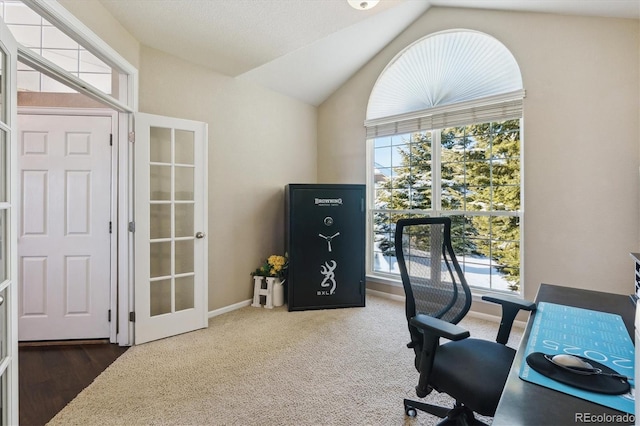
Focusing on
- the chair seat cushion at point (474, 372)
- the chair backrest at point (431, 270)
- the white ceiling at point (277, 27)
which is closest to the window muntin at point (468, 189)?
the white ceiling at point (277, 27)

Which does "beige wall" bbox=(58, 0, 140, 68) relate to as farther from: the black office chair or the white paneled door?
the black office chair

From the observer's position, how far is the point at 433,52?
11.8 ft

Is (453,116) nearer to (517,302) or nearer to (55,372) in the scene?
(517,302)

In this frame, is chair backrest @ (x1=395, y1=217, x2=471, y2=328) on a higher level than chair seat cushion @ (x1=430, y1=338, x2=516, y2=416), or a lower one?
higher

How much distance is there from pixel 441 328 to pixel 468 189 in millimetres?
2526

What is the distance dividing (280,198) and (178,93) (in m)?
1.68

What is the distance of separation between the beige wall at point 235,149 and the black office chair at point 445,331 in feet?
7.68

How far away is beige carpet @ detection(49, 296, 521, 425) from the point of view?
1806 millimetres

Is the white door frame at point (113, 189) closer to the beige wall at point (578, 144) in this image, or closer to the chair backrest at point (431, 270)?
the chair backrest at point (431, 270)

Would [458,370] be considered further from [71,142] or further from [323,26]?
[71,142]

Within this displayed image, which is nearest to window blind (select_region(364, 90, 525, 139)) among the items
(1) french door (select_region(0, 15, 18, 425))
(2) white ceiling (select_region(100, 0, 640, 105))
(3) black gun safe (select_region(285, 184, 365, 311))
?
(2) white ceiling (select_region(100, 0, 640, 105))

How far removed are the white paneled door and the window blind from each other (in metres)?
2.99

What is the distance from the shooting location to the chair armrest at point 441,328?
123cm

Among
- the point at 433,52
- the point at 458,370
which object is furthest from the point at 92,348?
the point at 433,52
